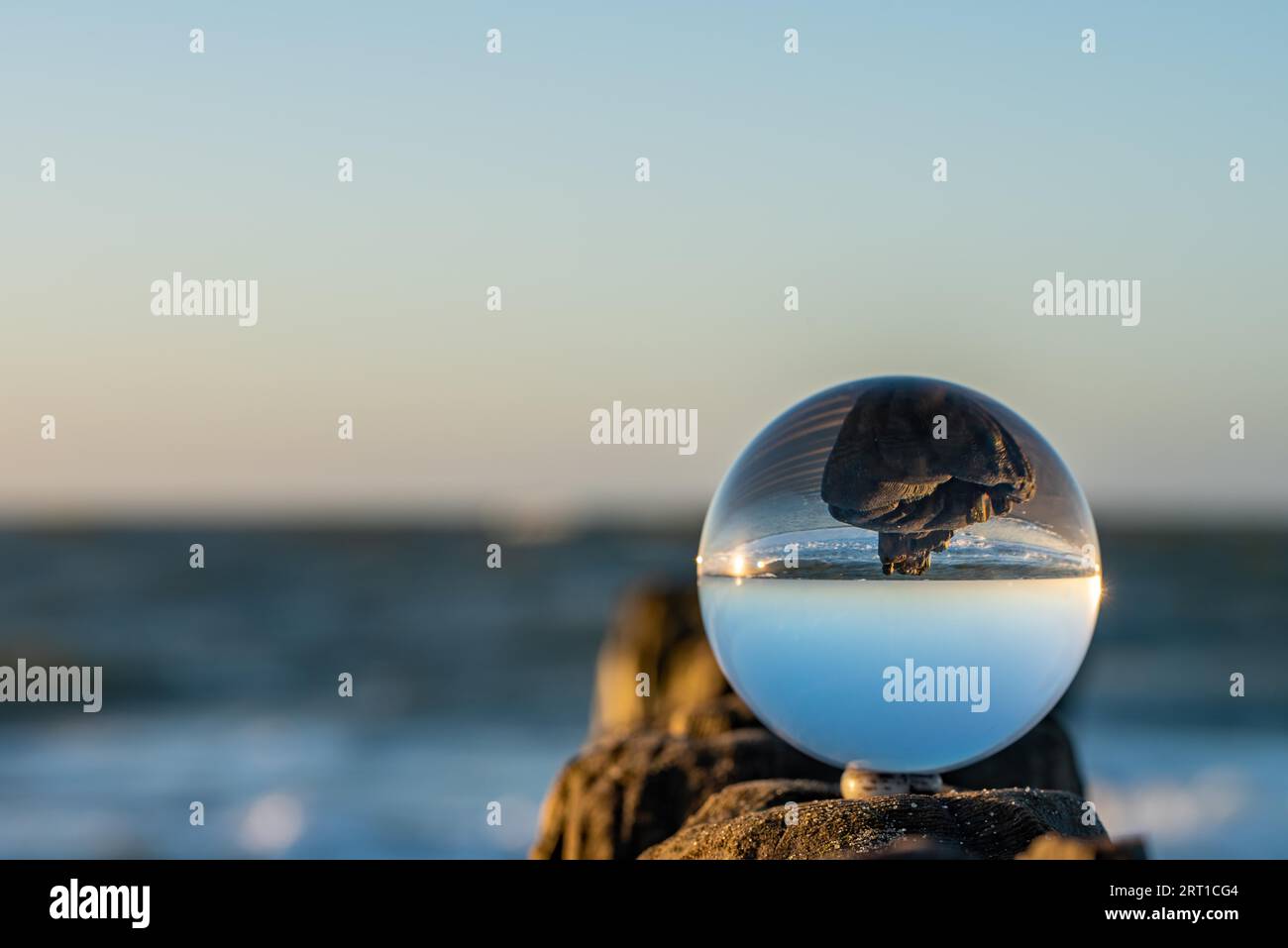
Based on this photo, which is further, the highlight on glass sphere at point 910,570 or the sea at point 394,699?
the sea at point 394,699

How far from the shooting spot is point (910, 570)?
4859mm

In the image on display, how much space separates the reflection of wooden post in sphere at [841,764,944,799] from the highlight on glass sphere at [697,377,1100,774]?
9 centimetres

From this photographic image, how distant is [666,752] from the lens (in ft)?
19.7

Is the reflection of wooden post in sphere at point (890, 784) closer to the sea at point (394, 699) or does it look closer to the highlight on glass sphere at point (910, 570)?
the highlight on glass sphere at point (910, 570)

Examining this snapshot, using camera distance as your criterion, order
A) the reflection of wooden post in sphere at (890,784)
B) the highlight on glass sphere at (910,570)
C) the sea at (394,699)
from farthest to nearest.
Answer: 1. the sea at (394,699)
2. the reflection of wooden post in sphere at (890,784)
3. the highlight on glass sphere at (910,570)

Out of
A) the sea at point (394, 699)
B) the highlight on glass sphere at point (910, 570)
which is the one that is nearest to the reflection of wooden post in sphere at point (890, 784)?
the highlight on glass sphere at point (910, 570)

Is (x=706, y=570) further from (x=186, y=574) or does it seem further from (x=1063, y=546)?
(x=186, y=574)

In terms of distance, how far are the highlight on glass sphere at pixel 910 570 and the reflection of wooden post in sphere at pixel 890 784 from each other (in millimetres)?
90

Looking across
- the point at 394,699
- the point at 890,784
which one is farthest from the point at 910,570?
the point at 394,699

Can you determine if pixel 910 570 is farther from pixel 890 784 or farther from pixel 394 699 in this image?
pixel 394 699

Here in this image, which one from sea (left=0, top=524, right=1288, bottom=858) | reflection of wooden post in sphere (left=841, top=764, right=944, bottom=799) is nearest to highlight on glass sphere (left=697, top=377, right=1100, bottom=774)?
reflection of wooden post in sphere (left=841, top=764, right=944, bottom=799)

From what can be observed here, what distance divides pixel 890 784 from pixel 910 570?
2.68 feet

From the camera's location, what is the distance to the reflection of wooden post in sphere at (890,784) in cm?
515
